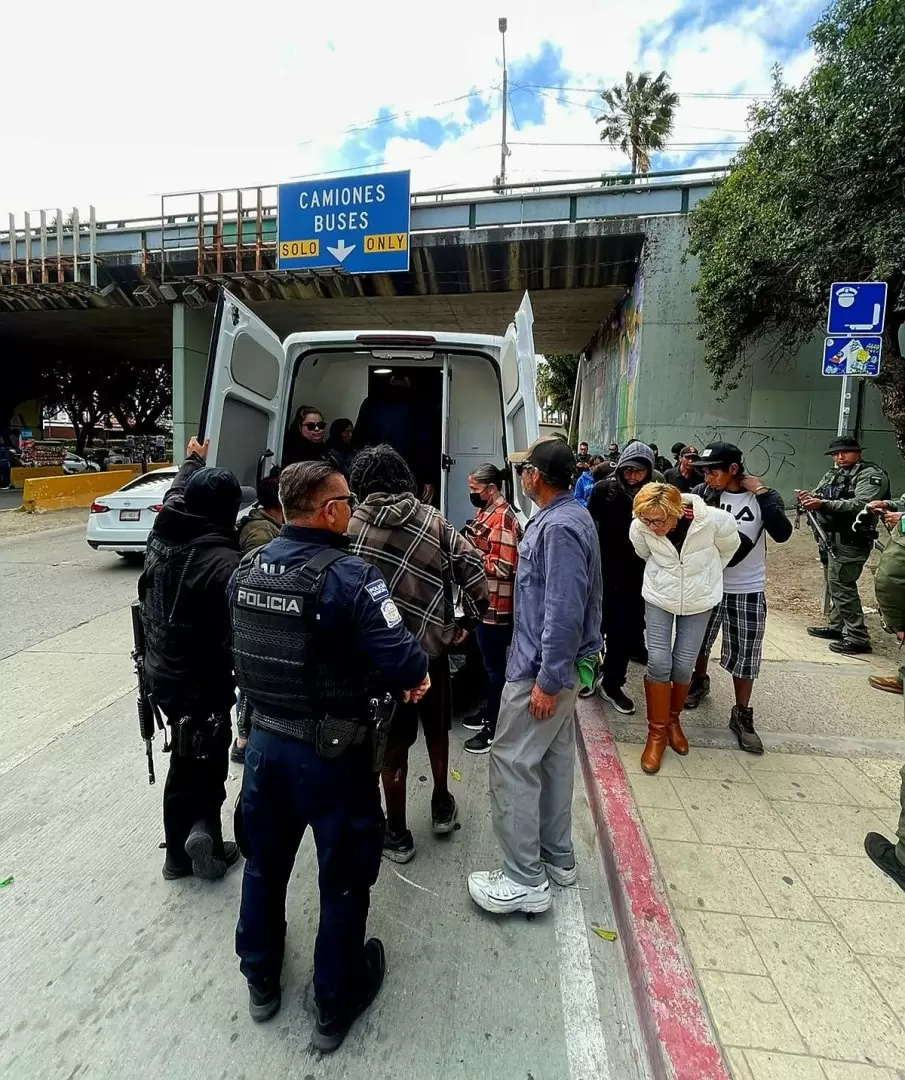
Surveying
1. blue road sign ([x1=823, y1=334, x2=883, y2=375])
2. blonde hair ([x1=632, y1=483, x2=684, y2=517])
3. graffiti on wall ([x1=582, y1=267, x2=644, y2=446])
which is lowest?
blonde hair ([x1=632, y1=483, x2=684, y2=517])

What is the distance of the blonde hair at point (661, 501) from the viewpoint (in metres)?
3.31

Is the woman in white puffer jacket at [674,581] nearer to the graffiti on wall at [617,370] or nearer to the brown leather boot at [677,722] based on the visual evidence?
the brown leather boot at [677,722]

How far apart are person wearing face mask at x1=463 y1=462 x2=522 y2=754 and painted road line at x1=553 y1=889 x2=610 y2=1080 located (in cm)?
99

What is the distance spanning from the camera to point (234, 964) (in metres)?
2.15

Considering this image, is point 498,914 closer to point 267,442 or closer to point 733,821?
point 733,821

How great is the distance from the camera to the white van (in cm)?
394

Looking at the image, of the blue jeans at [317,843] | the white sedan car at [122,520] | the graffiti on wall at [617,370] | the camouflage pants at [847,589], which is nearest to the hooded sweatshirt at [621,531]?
the camouflage pants at [847,589]

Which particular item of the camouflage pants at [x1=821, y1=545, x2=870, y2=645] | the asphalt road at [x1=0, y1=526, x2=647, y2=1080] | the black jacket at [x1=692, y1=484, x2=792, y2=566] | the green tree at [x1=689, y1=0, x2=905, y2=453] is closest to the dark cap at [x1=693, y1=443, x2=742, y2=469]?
the black jacket at [x1=692, y1=484, x2=792, y2=566]

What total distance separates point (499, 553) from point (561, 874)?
64.4 inches

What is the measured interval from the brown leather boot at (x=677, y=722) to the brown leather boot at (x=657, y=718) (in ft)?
0.21

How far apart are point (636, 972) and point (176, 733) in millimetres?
1914

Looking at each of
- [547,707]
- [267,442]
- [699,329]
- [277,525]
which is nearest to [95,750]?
[277,525]

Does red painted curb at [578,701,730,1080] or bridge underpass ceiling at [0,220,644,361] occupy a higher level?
bridge underpass ceiling at [0,220,644,361]

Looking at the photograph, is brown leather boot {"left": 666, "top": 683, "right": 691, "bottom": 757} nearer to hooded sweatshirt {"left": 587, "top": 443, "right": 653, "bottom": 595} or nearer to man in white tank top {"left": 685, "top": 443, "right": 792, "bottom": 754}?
man in white tank top {"left": 685, "top": 443, "right": 792, "bottom": 754}
